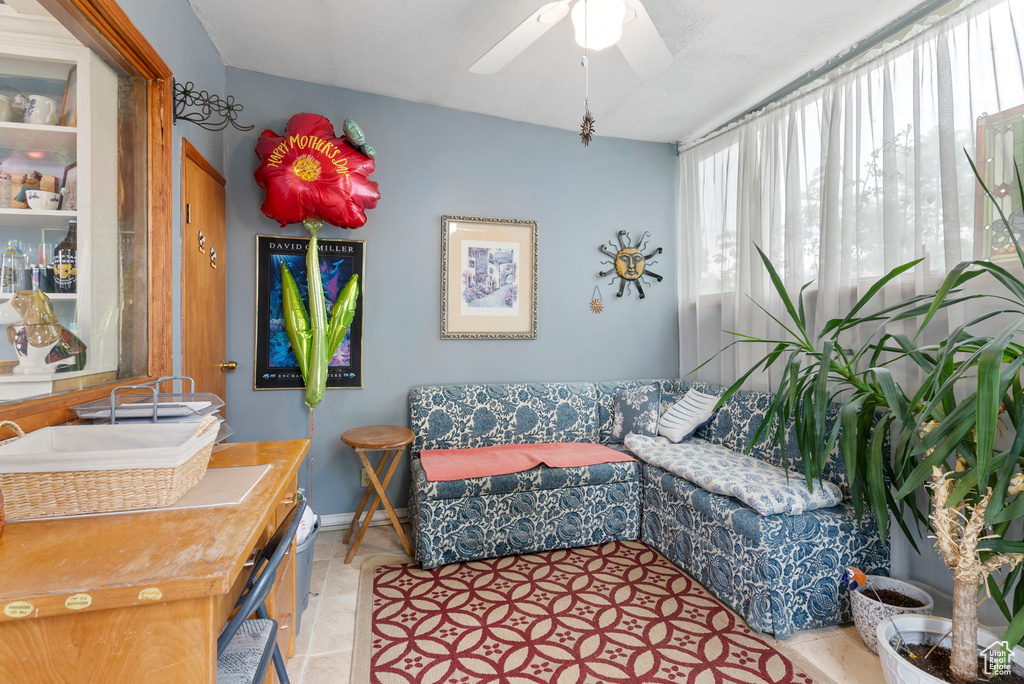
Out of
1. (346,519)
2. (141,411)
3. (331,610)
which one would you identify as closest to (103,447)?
(141,411)

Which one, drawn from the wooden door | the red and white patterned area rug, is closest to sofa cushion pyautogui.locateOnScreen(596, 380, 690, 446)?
the red and white patterned area rug

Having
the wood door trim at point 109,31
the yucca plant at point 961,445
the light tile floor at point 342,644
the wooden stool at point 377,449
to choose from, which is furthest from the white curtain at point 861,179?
the wood door trim at point 109,31

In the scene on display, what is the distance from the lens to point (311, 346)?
2.78 m

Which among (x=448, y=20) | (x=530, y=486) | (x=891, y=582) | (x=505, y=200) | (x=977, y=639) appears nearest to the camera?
(x=977, y=639)

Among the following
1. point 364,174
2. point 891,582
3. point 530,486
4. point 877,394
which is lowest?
point 891,582

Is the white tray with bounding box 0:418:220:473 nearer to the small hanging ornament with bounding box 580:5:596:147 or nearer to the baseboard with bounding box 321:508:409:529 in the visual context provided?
the small hanging ornament with bounding box 580:5:596:147

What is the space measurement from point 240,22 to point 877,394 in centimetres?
316

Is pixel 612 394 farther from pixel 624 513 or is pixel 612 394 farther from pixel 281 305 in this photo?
pixel 281 305

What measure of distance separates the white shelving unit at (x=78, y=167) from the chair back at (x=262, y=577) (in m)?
0.67

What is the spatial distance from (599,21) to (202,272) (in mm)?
2026

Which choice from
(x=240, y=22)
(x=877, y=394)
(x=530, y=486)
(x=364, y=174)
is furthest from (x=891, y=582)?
(x=240, y=22)

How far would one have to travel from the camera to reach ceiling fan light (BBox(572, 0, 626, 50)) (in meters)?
1.56

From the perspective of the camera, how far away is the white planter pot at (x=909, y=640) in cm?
145

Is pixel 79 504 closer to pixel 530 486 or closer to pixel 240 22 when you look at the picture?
pixel 530 486
